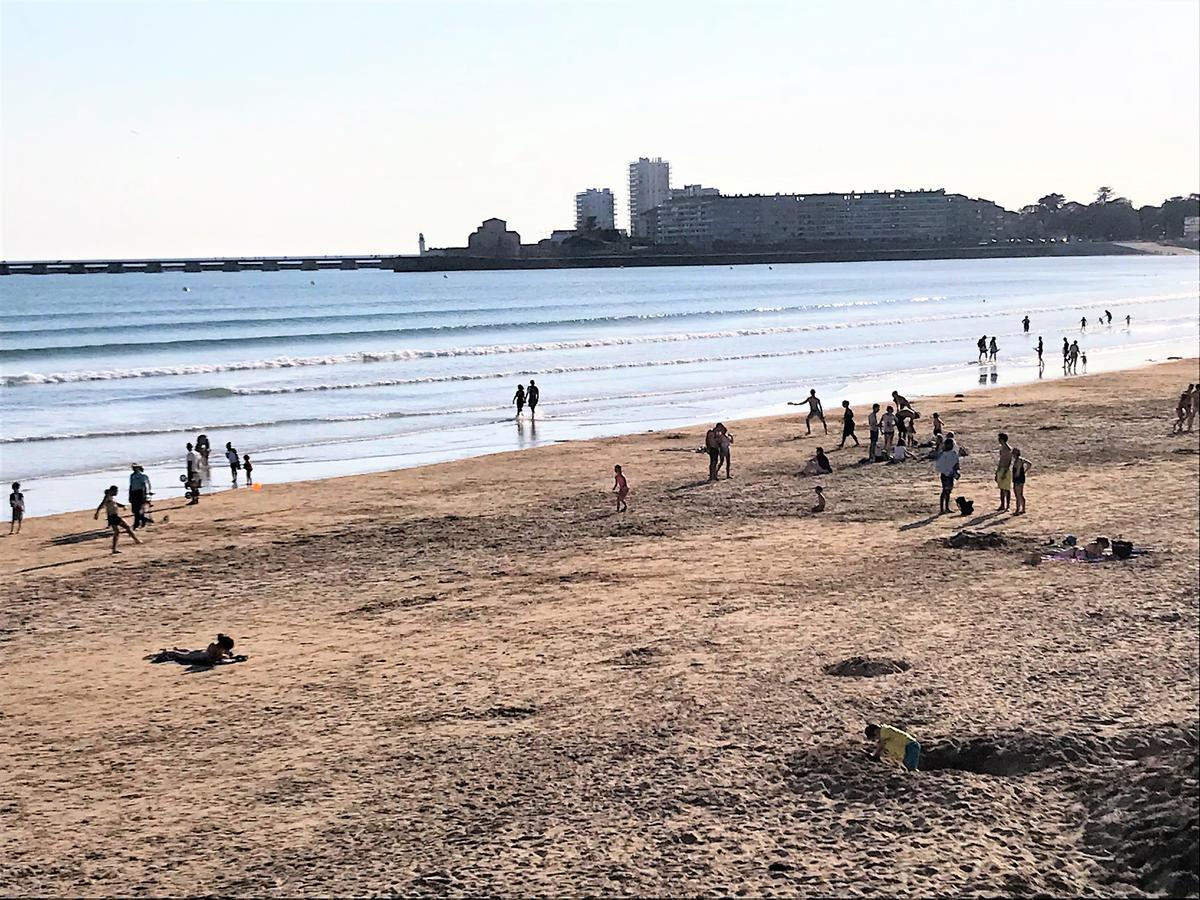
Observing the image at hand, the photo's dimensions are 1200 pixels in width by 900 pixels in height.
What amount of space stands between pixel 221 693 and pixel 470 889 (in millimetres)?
4323

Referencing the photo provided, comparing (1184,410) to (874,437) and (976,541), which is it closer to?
(874,437)

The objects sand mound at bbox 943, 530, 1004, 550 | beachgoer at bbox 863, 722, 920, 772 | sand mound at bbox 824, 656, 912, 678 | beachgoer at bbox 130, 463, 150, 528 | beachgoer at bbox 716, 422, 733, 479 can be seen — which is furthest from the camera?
beachgoer at bbox 716, 422, 733, 479

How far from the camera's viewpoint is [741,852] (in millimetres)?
8039

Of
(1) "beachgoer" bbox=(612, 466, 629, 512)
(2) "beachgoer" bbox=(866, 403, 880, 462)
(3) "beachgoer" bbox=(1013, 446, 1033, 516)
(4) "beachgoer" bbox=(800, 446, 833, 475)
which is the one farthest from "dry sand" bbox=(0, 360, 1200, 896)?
(2) "beachgoer" bbox=(866, 403, 880, 462)

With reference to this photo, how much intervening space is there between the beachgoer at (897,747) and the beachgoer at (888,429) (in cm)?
1386

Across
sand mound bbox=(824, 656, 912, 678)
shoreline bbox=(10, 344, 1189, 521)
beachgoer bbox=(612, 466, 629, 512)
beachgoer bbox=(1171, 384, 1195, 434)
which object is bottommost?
shoreline bbox=(10, 344, 1189, 521)

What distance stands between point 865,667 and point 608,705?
221cm

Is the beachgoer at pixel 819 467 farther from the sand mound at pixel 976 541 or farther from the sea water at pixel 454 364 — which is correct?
the sea water at pixel 454 364

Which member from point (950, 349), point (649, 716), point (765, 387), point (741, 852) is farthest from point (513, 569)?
point (950, 349)

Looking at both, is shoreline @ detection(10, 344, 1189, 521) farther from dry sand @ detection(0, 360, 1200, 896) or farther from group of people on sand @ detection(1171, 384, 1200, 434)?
group of people on sand @ detection(1171, 384, 1200, 434)

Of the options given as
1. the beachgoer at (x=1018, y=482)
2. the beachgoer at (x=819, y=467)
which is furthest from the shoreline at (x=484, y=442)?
the beachgoer at (x=1018, y=482)

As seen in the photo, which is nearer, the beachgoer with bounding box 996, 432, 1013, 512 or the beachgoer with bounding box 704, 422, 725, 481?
the beachgoer with bounding box 996, 432, 1013, 512

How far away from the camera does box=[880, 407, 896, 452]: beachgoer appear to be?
22828 millimetres

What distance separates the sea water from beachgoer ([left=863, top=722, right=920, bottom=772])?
644 inches
